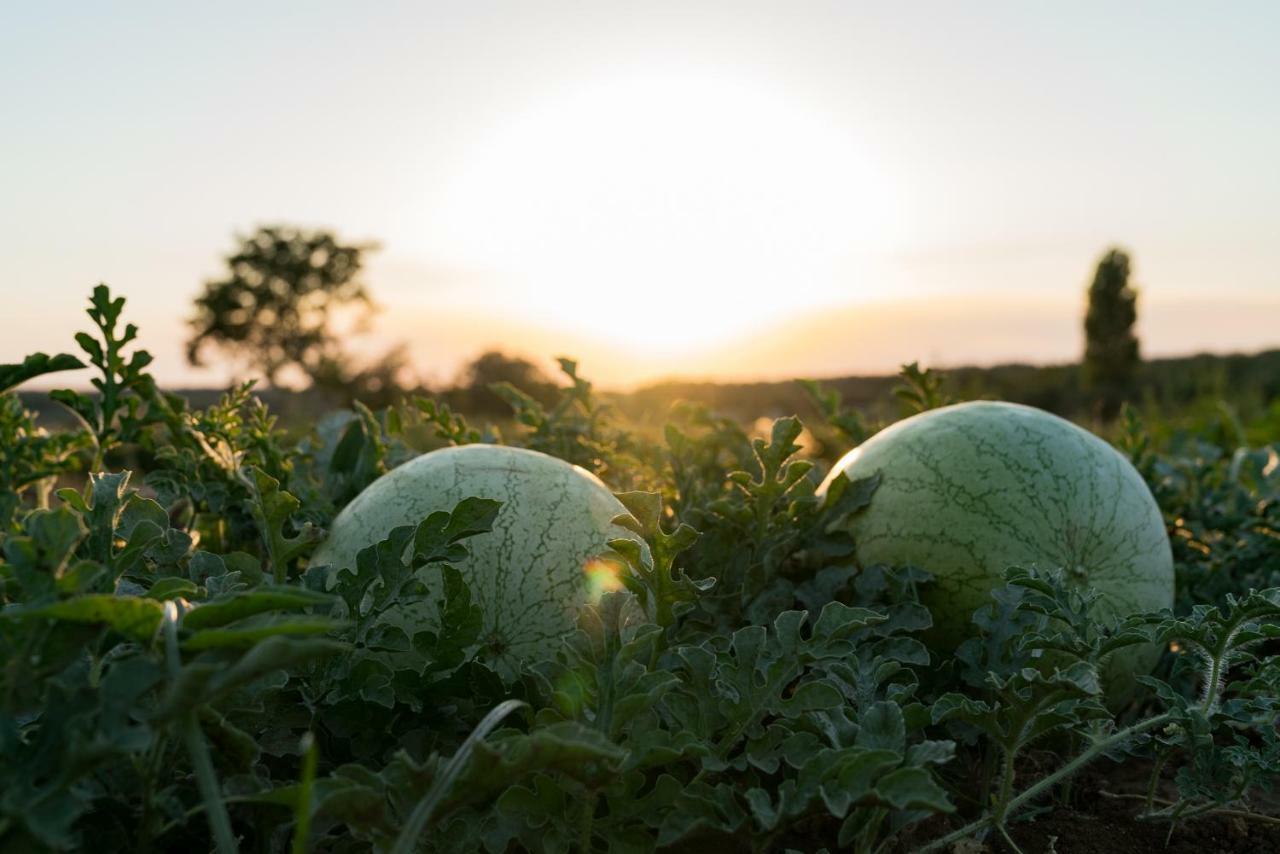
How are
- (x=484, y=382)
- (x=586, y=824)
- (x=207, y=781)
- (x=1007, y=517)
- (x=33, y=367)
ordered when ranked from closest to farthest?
(x=207, y=781)
(x=586, y=824)
(x=33, y=367)
(x=1007, y=517)
(x=484, y=382)

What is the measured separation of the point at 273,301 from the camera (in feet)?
175

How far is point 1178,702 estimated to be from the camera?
6.72ft

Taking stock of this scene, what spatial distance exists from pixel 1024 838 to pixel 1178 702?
48cm

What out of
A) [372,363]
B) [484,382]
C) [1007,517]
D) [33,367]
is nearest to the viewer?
[33,367]

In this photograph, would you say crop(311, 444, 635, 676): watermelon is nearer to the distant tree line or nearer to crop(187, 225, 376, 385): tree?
the distant tree line

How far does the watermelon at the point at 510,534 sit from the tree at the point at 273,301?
51.2 metres

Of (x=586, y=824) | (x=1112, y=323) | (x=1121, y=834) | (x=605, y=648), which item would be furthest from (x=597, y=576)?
(x=1112, y=323)

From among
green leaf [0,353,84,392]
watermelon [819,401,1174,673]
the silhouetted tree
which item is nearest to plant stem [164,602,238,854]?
green leaf [0,353,84,392]

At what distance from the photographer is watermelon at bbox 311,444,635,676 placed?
2279 millimetres

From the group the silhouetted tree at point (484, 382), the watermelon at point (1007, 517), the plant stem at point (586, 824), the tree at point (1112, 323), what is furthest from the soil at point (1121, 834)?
the tree at point (1112, 323)

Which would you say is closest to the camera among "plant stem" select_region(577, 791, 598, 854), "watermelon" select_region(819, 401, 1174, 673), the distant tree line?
"plant stem" select_region(577, 791, 598, 854)

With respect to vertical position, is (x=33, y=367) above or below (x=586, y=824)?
above

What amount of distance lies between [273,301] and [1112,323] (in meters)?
40.6

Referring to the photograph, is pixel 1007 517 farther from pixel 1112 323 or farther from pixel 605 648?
pixel 1112 323
